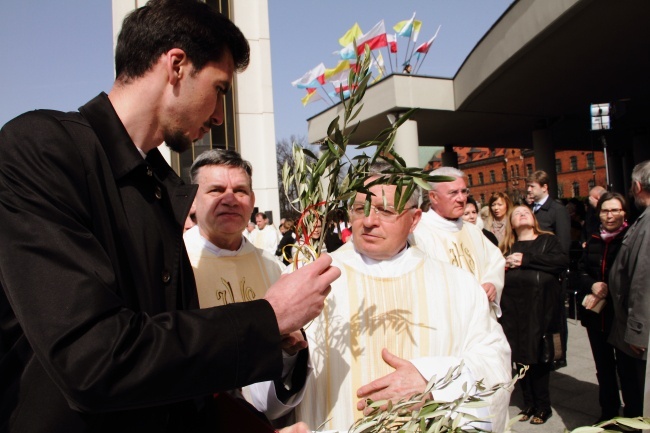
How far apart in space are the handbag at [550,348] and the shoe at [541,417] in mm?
484

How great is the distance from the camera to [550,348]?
16.6ft

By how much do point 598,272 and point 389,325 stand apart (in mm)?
3428

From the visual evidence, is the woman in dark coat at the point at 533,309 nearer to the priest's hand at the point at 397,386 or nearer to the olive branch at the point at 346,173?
the priest's hand at the point at 397,386

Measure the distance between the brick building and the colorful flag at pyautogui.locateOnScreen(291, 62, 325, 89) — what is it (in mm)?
48282

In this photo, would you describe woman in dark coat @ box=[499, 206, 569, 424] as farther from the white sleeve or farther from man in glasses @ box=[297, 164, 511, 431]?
the white sleeve

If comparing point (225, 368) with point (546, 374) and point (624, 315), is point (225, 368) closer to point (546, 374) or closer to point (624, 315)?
point (624, 315)

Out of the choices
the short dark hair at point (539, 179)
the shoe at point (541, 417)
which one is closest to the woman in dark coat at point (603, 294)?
the shoe at point (541, 417)

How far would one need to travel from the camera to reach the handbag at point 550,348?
5.02 m

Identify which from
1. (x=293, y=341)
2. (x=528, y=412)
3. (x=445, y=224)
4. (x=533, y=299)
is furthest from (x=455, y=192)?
(x=293, y=341)

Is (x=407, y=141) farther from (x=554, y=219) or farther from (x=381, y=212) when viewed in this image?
(x=381, y=212)

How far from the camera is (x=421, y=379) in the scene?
6.53 ft

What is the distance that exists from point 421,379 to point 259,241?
10401 millimetres

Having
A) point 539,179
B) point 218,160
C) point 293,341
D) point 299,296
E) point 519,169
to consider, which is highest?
point 519,169

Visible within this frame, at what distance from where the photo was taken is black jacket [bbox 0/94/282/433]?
104 centimetres
